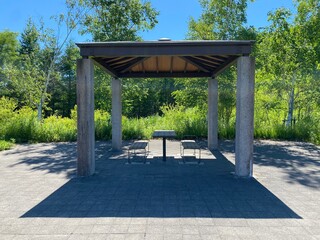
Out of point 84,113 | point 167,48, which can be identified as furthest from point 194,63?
point 84,113

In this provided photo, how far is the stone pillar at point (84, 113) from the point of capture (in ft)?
20.1

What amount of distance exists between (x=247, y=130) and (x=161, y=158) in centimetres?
314

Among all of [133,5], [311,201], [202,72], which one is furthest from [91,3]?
[311,201]

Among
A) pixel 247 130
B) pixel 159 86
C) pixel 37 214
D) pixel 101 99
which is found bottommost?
pixel 37 214

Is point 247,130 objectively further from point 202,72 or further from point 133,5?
point 133,5

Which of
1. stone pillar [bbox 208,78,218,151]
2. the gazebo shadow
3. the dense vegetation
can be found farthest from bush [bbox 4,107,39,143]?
stone pillar [bbox 208,78,218,151]

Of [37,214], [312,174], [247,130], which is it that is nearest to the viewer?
[37,214]

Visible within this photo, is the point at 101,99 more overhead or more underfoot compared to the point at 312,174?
more overhead

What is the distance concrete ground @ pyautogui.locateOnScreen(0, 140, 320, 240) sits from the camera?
3.60 m

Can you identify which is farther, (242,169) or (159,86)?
(159,86)

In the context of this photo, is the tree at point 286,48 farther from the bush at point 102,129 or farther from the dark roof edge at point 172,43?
the bush at point 102,129

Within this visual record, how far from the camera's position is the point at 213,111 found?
10.1m

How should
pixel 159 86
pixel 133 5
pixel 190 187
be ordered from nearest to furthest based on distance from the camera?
pixel 190 187 → pixel 133 5 → pixel 159 86

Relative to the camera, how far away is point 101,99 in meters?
15.4
